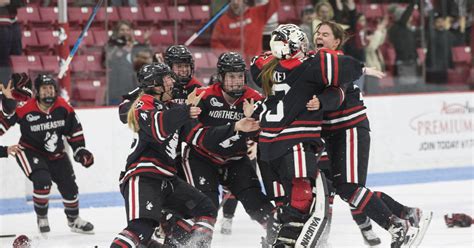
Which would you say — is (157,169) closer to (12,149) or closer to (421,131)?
(12,149)

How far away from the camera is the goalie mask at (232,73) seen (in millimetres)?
5730

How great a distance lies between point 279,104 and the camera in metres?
5.11

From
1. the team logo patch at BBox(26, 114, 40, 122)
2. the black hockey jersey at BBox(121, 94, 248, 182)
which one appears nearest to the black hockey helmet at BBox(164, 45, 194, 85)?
the black hockey jersey at BBox(121, 94, 248, 182)

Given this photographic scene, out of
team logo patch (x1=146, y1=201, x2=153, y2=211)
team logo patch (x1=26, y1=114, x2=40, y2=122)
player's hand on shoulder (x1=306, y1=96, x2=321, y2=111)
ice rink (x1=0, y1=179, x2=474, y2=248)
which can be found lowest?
ice rink (x1=0, y1=179, x2=474, y2=248)

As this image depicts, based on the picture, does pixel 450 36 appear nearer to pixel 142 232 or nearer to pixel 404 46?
pixel 404 46

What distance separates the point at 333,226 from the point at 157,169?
7.23ft

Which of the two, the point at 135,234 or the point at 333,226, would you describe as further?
the point at 333,226

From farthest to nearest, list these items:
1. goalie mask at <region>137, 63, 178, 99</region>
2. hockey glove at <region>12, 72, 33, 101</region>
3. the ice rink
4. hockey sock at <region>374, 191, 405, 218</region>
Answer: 1. hockey glove at <region>12, 72, 33, 101</region>
2. the ice rink
3. hockey sock at <region>374, 191, 405, 218</region>
4. goalie mask at <region>137, 63, 178, 99</region>

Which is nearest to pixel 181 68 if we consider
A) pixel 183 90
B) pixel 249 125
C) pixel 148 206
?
pixel 183 90

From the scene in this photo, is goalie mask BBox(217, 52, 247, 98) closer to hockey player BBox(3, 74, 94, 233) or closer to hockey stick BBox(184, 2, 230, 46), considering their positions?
hockey player BBox(3, 74, 94, 233)

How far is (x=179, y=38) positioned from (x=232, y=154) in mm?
3601

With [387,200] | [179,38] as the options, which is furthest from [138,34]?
[387,200]

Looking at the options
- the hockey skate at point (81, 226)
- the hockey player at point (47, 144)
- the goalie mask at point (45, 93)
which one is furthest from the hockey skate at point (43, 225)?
the goalie mask at point (45, 93)

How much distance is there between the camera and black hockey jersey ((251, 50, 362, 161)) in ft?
16.5
